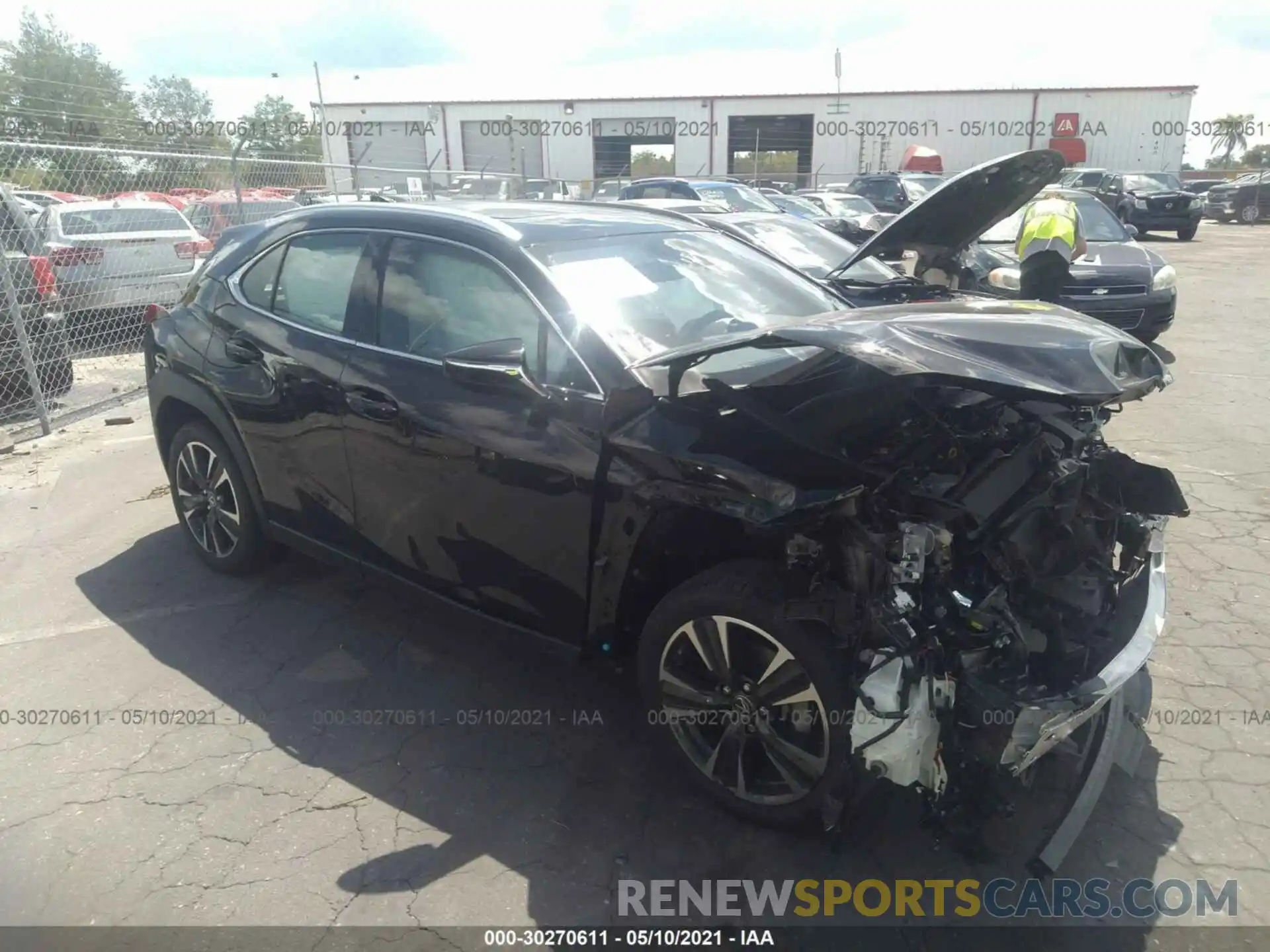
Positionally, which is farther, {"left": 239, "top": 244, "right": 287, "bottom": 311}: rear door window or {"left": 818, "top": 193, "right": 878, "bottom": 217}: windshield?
{"left": 818, "top": 193, "right": 878, "bottom": 217}: windshield

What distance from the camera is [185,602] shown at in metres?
4.37

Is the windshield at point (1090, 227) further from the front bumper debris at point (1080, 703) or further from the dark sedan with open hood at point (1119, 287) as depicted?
the front bumper debris at point (1080, 703)

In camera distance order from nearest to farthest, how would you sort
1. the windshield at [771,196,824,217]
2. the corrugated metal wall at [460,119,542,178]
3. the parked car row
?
the windshield at [771,196,824,217] < the parked car row < the corrugated metal wall at [460,119,542,178]

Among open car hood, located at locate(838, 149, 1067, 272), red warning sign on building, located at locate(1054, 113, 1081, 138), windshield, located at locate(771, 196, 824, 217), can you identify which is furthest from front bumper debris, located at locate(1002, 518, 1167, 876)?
red warning sign on building, located at locate(1054, 113, 1081, 138)

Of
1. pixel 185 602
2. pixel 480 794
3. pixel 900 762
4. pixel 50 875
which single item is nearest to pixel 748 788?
pixel 900 762

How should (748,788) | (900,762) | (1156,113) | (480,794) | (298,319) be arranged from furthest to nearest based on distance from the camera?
(1156,113), (298,319), (480,794), (748,788), (900,762)

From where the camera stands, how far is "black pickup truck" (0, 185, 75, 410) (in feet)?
23.1

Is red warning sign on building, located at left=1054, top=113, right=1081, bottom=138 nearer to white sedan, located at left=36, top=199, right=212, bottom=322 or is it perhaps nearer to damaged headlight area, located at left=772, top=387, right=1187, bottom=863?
white sedan, located at left=36, top=199, right=212, bottom=322

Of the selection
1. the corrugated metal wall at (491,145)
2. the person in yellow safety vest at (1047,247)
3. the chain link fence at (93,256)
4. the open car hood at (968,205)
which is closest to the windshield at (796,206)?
the chain link fence at (93,256)

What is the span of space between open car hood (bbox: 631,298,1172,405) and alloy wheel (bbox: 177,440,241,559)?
8.30ft

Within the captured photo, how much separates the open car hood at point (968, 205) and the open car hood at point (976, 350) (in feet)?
4.97

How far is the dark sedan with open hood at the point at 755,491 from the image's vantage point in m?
2.44

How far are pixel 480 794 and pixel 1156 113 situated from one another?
44.8 metres

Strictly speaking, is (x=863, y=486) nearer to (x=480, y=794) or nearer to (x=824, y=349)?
(x=824, y=349)
